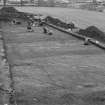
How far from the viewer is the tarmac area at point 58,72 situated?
519cm

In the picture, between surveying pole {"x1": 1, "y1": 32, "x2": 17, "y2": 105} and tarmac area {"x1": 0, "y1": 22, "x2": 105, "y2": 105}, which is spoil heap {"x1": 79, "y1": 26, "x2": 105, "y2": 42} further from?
surveying pole {"x1": 1, "y1": 32, "x2": 17, "y2": 105}

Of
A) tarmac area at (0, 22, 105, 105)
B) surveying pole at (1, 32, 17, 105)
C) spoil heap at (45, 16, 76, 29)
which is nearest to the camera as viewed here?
surveying pole at (1, 32, 17, 105)

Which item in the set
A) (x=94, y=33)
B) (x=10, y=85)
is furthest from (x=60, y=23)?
(x=10, y=85)

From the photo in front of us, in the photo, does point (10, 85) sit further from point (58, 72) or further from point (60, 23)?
point (60, 23)

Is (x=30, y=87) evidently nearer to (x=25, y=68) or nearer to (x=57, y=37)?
(x=25, y=68)

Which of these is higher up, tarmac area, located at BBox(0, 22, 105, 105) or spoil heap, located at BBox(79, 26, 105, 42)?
spoil heap, located at BBox(79, 26, 105, 42)

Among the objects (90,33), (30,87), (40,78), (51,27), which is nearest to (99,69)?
(40,78)

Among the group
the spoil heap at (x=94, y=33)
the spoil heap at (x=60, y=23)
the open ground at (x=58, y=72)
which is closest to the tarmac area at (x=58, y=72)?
the open ground at (x=58, y=72)

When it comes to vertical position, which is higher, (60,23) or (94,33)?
(94,33)

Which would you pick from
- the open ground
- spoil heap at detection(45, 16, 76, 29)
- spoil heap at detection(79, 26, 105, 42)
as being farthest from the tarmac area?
spoil heap at detection(45, 16, 76, 29)

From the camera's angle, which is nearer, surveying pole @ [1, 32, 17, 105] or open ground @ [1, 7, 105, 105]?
surveying pole @ [1, 32, 17, 105]

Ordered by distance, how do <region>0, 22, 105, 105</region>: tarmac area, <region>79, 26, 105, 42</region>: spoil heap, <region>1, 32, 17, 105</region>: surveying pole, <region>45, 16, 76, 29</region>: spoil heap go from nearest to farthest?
<region>1, 32, 17, 105</region>: surveying pole → <region>0, 22, 105, 105</region>: tarmac area → <region>79, 26, 105, 42</region>: spoil heap → <region>45, 16, 76, 29</region>: spoil heap

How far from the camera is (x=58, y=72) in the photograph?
6848 millimetres

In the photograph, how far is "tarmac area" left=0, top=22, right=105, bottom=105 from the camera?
5.19 m
